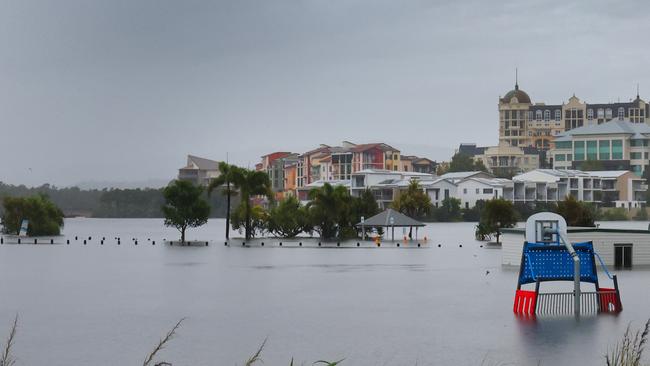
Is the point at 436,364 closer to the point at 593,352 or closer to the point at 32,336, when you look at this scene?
the point at 593,352

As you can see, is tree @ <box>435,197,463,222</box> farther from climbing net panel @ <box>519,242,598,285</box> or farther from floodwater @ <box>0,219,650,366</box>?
climbing net panel @ <box>519,242,598,285</box>

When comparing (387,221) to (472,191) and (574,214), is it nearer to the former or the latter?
(574,214)

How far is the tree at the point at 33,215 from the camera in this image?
113875 millimetres

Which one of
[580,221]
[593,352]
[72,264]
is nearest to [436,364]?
[593,352]

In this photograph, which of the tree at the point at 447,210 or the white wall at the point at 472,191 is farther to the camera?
the white wall at the point at 472,191

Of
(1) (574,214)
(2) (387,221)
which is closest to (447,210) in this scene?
(2) (387,221)

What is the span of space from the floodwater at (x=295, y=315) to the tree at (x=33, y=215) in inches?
1590

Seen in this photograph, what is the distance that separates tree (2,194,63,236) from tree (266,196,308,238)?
21899 mm

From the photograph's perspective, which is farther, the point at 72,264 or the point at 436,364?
the point at 72,264

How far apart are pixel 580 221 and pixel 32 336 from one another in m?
53.2

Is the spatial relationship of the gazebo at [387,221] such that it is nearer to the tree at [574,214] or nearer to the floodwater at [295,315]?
the tree at [574,214]

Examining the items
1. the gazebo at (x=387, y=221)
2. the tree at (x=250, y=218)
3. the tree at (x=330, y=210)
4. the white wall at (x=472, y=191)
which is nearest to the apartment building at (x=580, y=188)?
→ the white wall at (x=472, y=191)

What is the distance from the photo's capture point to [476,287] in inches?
2010

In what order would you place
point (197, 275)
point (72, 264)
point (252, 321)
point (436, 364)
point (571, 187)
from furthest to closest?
point (571, 187)
point (72, 264)
point (197, 275)
point (252, 321)
point (436, 364)
